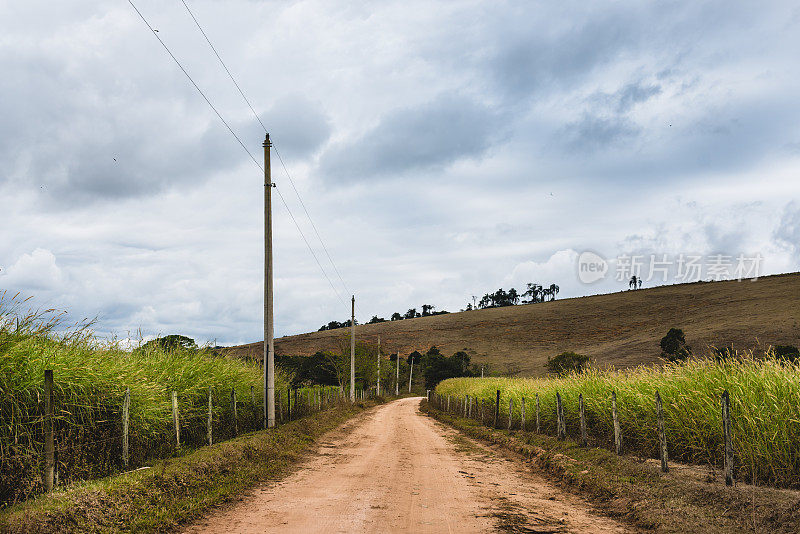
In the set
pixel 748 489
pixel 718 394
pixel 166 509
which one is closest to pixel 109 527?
pixel 166 509

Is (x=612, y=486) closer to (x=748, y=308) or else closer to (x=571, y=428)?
(x=571, y=428)

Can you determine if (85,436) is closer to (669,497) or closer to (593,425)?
(669,497)

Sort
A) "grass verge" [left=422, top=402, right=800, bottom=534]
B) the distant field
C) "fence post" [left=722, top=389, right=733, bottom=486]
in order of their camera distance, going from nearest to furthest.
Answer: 1. "grass verge" [left=422, top=402, right=800, bottom=534]
2. "fence post" [left=722, top=389, right=733, bottom=486]
3. the distant field

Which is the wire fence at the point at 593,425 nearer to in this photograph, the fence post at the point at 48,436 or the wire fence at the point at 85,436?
the wire fence at the point at 85,436

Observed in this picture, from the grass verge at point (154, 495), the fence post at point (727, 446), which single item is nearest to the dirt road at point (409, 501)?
the grass verge at point (154, 495)

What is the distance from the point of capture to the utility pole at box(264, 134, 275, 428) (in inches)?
746

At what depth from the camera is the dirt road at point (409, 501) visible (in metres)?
7.79

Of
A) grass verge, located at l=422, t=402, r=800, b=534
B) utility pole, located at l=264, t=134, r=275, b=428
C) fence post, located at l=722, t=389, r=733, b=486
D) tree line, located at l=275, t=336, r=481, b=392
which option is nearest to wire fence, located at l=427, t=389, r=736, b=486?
fence post, located at l=722, t=389, r=733, b=486

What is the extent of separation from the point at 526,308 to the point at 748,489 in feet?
415

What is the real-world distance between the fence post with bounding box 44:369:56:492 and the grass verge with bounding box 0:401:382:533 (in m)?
0.33

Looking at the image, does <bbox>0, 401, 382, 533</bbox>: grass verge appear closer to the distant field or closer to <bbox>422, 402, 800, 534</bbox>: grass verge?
<bbox>422, 402, 800, 534</bbox>: grass verge

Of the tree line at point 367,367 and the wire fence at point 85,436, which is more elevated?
the wire fence at point 85,436

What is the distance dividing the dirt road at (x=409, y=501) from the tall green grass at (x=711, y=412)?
307cm

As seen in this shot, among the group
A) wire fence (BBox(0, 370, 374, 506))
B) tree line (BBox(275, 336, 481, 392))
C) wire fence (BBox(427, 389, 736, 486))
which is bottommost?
tree line (BBox(275, 336, 481, 392))
